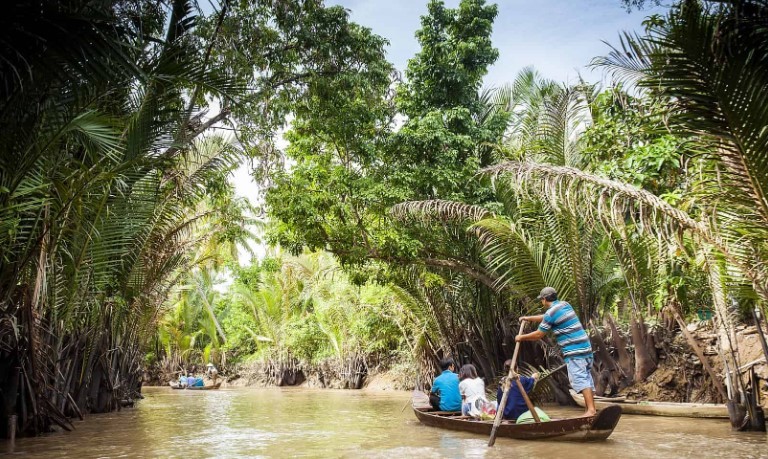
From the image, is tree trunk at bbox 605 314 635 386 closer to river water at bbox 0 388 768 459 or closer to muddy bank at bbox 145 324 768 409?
muddy bank at bbox 145 324 768 409

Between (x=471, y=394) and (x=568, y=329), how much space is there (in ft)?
6.80

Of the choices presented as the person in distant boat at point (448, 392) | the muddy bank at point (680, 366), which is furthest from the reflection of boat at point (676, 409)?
the person in distant boat at point (448, 392)

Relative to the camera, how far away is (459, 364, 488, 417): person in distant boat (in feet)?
28.4

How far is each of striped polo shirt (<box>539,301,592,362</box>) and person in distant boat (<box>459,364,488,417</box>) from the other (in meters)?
1.79

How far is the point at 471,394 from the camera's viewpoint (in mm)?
8758

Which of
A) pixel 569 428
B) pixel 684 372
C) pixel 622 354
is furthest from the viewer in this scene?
pixel 622 354

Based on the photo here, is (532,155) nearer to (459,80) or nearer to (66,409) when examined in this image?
(459,80)

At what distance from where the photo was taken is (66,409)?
9922 millimetres

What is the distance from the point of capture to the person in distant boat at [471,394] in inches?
341

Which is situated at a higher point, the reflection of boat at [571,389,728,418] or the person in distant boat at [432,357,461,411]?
the person in distant boat at [432,357,461,411]

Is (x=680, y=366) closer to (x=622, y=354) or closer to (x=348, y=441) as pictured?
(x=622, y=354)

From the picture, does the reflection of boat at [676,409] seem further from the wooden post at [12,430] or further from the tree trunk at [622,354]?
the wooden post at [12,430]

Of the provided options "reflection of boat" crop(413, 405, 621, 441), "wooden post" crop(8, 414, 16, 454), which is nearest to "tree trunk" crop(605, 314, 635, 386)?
"reflection of boat" crop(413, 405, 621, 441)

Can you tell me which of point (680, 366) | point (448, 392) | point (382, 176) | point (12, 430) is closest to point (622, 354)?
point (680, 366)
